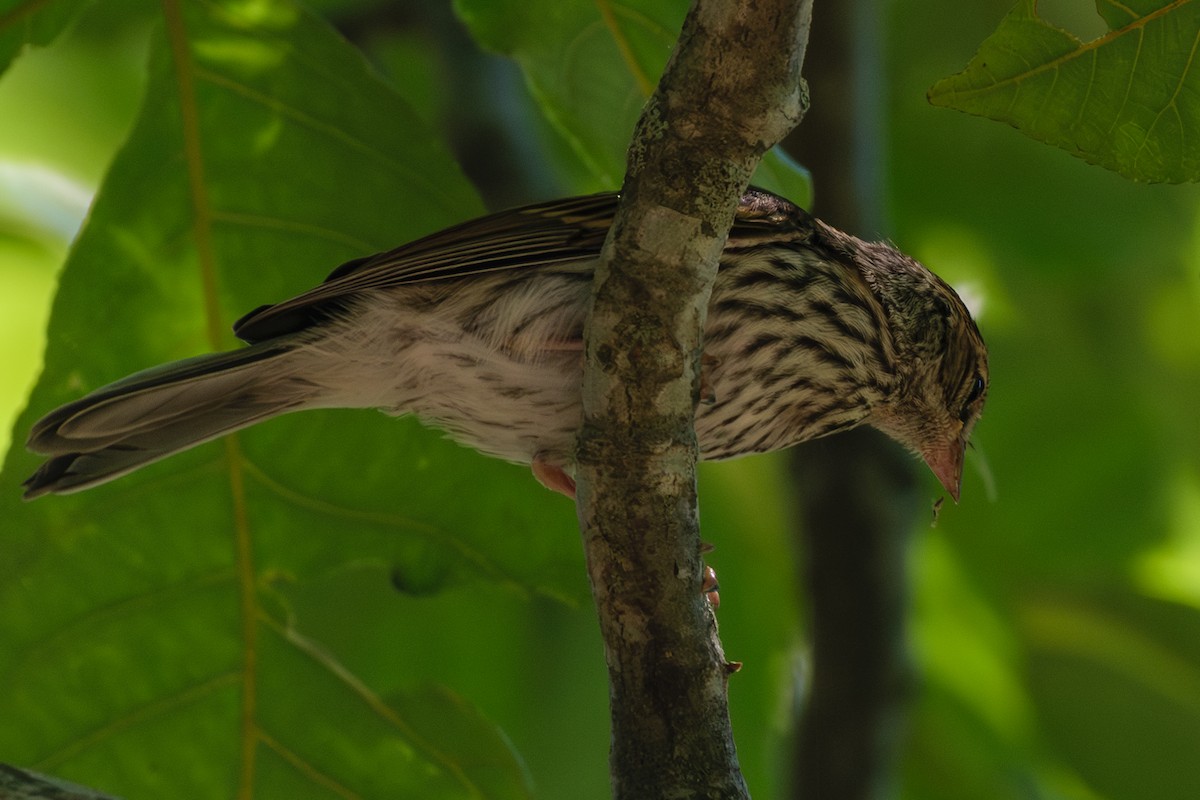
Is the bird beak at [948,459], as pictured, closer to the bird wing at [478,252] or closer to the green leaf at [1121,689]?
the bird wing at [478,252]

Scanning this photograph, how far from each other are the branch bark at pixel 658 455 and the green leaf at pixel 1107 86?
0.36 metres

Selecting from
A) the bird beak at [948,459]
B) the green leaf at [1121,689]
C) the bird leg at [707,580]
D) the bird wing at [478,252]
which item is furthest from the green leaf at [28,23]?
the green leaf at [1121,689]

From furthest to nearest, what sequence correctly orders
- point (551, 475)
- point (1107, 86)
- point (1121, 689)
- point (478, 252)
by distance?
1. point (1121, 689)
2. point (551, 475)
3. point (478, 252)
4. point (1107, 86)

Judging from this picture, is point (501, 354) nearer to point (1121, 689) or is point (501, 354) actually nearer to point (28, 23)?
point (28, 23)

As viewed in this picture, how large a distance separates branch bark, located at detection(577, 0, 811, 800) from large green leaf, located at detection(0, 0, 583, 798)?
1.29 meters

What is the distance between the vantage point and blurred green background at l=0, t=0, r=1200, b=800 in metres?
3.55

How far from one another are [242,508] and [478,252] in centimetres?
95

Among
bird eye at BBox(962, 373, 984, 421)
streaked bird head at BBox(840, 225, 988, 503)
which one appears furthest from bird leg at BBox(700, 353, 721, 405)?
bird eye at BBox(962, 373, 984, 421)

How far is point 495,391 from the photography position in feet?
10.2

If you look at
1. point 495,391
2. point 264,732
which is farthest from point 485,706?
point 495,391

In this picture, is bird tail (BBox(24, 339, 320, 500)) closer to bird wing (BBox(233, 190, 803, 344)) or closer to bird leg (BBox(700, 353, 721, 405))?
bird wing (BBox(233, 190, 803, 344))

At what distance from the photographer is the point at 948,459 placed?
379 centimetres

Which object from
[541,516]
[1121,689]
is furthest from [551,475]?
[1121,689]

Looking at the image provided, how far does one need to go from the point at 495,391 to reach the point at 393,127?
729mm
